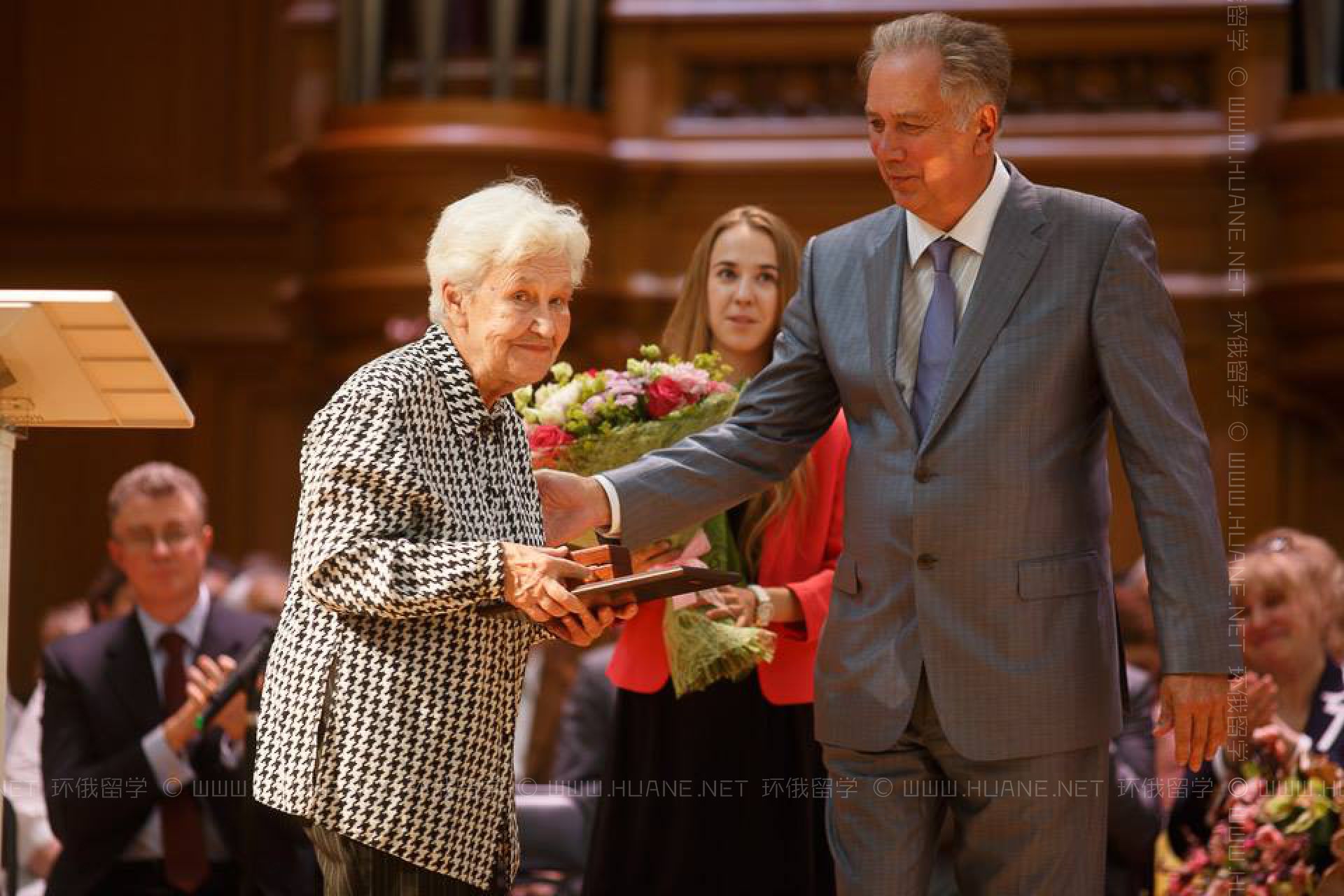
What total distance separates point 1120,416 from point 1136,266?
275mm

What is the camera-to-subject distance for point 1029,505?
303cm

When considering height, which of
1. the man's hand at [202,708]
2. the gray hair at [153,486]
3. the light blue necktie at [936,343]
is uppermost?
the light blue necktie at [936,343]

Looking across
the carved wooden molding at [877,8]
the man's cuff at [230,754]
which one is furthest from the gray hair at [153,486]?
the carved wooden molding at [877,8]

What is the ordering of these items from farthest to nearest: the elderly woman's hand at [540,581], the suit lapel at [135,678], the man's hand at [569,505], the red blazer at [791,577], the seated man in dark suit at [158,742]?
the suit lapel at [135,678], the seated man in dark suit at [158,742], the red blazer at [791,577], the man's hand at [569,505], the elderly woman's hand at [540,581]

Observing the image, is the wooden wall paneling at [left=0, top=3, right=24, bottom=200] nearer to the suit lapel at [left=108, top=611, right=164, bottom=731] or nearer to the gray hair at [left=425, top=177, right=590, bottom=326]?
the suit lapel at [left=108, top=611, right=164, bottom=731]

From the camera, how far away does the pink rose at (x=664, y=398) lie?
3.74m

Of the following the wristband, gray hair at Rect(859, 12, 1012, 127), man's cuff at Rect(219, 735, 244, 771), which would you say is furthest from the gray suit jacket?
man's cuff at Rect(219, 735, 244, 771)

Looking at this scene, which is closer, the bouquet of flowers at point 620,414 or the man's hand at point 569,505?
the man's hand at point 569,505

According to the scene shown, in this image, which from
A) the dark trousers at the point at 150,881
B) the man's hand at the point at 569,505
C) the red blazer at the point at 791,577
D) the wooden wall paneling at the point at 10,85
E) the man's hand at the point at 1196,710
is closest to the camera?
the man's hand at the point at 1196,710

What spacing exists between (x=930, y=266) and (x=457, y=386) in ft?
3.10

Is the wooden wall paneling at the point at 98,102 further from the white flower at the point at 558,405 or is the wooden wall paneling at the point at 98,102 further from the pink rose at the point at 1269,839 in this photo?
the pink rose at the point at 1269,839

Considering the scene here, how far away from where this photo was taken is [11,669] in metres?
8.33

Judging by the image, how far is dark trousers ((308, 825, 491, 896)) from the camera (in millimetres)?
2695

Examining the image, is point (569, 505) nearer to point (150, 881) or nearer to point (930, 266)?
point (930, 266)
